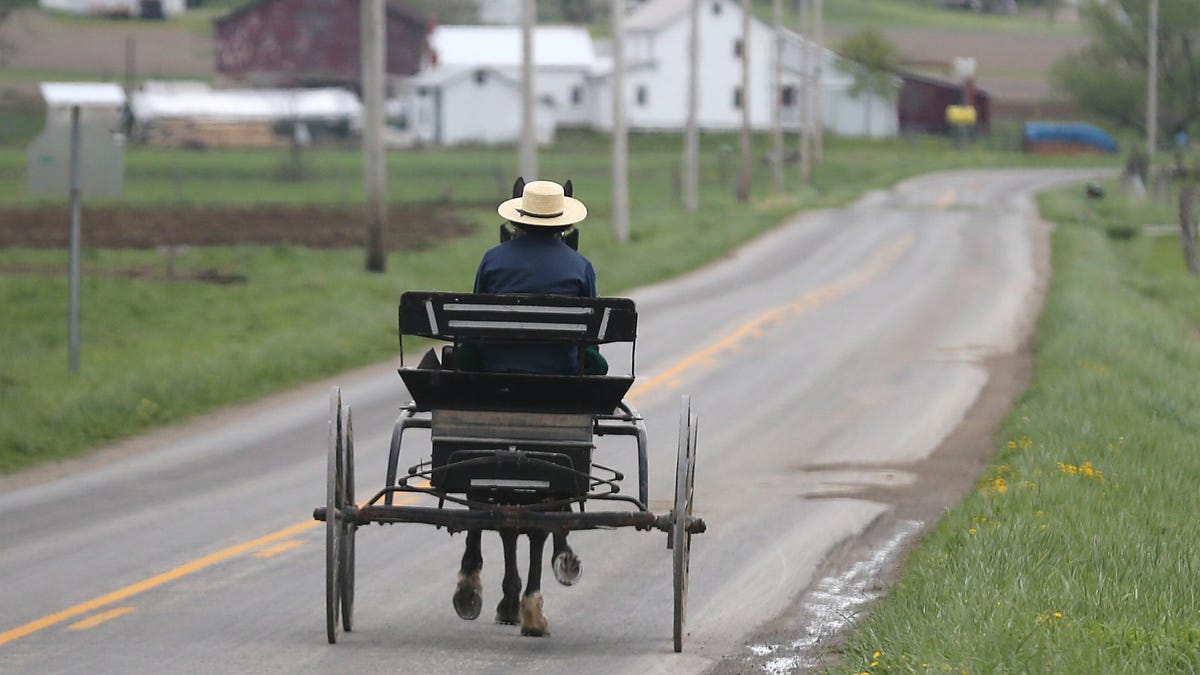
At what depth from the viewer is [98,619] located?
9.52 metres

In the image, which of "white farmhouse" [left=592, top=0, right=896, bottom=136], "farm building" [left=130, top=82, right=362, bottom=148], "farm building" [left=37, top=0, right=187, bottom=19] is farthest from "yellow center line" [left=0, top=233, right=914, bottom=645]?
"farm building" [left=37, top=0, right=187, bottom=19]

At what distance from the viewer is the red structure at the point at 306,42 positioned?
110 meters

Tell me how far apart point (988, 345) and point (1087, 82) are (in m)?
88.7

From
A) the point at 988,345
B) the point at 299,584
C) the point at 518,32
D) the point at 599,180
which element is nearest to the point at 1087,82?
the point at 518,32

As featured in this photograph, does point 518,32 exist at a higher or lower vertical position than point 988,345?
higher

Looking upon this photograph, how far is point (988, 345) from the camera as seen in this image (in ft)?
79.4

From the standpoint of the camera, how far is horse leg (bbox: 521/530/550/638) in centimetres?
906

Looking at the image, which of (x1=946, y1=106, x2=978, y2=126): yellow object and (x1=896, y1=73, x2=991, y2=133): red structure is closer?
(x1=946, y1=106, x2=978, y2=126): yellow object

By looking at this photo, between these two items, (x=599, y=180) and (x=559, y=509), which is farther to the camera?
(x=599, y=180)

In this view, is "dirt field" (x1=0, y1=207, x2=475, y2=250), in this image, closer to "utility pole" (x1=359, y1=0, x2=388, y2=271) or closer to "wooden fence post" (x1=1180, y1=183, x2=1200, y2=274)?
"utility pole" (x1=359, y1=0, x2=388, y2=271)

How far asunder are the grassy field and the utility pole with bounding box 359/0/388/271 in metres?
12.9

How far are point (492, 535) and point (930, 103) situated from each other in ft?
372

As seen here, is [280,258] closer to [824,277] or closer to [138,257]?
[138,257]

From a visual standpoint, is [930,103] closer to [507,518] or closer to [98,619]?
[98,619]
